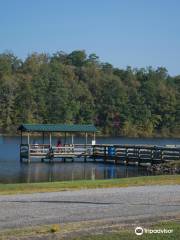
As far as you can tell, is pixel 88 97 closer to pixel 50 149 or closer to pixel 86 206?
pixel 50 149

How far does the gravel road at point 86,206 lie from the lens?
14.4 meters

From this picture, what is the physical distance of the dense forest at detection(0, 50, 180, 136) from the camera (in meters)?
123

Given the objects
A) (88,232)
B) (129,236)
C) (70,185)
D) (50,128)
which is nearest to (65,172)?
(50,128)

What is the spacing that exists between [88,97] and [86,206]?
116m

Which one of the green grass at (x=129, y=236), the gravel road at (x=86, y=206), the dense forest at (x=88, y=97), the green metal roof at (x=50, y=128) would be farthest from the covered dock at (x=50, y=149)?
the dense forest at (x=88, y=97)

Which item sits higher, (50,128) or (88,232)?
(50,128)

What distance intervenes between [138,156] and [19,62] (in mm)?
97276

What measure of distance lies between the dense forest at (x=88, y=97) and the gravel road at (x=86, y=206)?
336 feet

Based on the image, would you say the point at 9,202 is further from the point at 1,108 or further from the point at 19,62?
the point at 19,62

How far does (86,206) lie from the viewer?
16469 mm

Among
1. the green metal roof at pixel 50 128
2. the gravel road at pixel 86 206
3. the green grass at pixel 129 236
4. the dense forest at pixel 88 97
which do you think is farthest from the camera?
the dense forest at pixel 88 97

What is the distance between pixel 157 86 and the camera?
468 ft

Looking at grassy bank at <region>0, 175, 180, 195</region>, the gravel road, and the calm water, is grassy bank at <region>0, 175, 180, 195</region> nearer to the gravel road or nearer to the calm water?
the gravel road

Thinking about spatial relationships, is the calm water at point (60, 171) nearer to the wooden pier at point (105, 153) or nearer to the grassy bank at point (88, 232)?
the wooden pier at point (105, 153)
